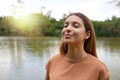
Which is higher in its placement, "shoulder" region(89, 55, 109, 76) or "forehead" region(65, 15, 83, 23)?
"forehead" region(65, 15, 83, 23)

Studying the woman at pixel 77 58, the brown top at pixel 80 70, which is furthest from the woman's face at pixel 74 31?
the brown top at pixel 80 70

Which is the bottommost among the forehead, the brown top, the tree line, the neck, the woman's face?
the tree line

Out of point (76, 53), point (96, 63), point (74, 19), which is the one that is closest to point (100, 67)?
point (96, 63)

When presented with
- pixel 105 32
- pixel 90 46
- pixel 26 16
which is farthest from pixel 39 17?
pixel 90 46

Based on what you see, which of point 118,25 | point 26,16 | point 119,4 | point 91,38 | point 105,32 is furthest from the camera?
point 26,16

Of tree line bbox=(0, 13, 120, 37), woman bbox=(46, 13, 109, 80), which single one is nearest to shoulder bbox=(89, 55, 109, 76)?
woman bbox=(46, 13, 109, 80)

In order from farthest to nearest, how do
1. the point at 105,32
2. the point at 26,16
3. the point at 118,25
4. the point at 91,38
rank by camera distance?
the point at 26,16, the point at 105,32, the point at 118,25, the point at 91,38

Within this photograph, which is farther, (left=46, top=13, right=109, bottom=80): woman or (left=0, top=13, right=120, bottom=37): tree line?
(left=0, top=13, right=120, bottom=37): tree line

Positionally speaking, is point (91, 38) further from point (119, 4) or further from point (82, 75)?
point (119, 4)

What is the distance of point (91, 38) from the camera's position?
1.77 meters

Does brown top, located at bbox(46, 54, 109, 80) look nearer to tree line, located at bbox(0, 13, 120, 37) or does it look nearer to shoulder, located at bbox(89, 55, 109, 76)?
shoulder, located at bbox(89, 55, 109, 76)

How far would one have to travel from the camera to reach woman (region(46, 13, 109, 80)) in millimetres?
1627

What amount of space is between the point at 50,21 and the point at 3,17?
7.70 meters

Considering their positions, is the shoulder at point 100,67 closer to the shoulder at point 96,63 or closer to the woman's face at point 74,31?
the shoulder at point 96,63
